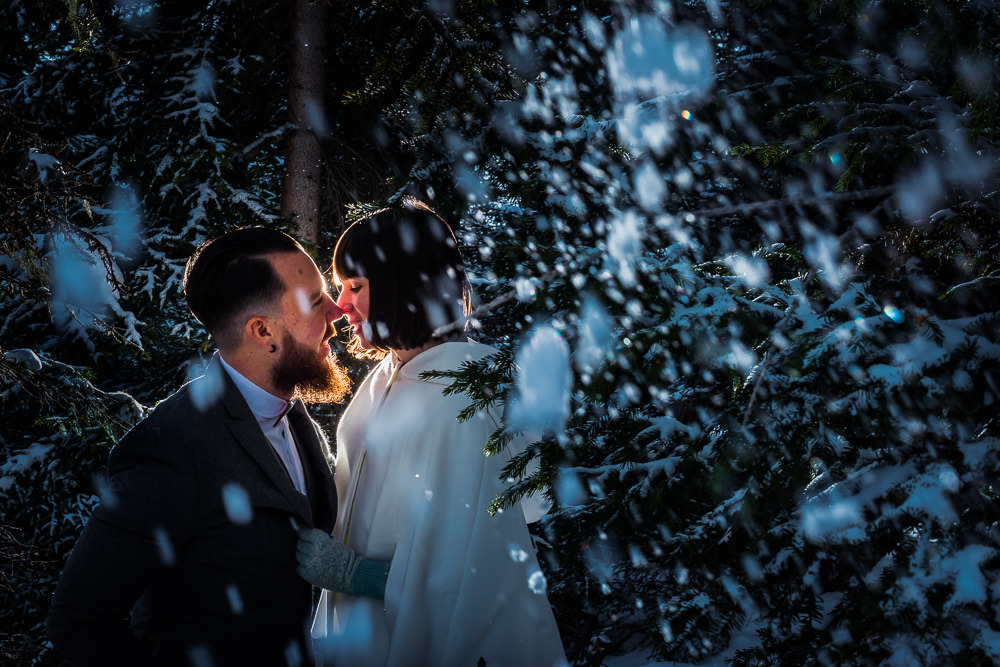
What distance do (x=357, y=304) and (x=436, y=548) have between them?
42.2 inches

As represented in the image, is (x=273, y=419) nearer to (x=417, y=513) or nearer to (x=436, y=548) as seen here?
(x=417, y=513)

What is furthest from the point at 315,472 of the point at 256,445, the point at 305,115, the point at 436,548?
the point at 305,115

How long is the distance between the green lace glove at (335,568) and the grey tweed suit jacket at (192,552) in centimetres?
7

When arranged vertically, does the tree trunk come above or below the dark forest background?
above

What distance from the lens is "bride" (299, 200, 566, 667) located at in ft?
7.90

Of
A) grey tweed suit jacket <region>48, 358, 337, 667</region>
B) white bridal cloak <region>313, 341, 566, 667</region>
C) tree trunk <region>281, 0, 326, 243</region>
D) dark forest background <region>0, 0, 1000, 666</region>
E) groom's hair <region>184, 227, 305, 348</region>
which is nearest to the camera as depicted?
dark forest background <region>0, 0, 1000, 666</region>

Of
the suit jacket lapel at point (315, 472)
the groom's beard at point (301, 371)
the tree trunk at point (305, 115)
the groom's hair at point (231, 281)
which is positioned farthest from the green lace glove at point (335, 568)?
the tree trunk at point (305, 115)

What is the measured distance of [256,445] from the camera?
2.44m

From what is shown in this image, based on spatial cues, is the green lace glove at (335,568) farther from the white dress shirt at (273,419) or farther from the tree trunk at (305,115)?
the tree trunk at (305,115)

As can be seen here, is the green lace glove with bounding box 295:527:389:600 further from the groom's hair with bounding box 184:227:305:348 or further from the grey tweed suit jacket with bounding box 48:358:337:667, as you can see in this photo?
the groom's hair with bounding box 184:227:305:348

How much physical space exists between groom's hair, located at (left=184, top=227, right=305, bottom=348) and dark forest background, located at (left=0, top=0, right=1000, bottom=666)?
0.59m

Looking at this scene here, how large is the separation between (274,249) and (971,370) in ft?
8.20

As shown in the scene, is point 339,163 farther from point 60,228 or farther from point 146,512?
point 146,512

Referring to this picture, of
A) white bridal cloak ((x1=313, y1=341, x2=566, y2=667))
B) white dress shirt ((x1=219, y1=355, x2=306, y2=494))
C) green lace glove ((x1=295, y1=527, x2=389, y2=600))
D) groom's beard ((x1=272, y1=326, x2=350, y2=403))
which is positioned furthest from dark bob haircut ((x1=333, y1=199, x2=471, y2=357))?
green lace glove ((x1=295, y1=527, x2=389, y2=600))
